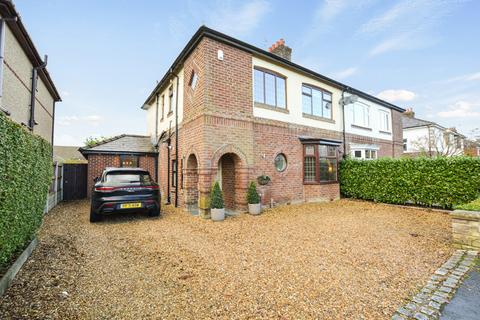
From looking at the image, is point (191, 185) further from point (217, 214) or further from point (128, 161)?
point (128, 161)

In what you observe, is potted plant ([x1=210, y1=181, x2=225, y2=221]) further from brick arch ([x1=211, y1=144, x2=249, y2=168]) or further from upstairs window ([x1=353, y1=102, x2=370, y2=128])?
upstairs window ([x1=353, y1=102, x2=370, y2=128])

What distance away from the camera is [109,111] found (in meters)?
17.3

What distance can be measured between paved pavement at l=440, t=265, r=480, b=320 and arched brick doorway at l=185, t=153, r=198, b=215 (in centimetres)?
738

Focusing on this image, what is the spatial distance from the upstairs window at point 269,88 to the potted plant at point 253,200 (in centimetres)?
372

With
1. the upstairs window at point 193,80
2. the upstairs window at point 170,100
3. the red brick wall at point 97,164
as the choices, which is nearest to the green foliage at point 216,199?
the upstairs window at point 193,80

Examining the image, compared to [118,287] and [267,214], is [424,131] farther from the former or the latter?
[118,287]

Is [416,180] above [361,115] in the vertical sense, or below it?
below

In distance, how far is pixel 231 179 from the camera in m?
9.02

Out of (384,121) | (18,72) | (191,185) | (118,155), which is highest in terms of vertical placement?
(384,121)

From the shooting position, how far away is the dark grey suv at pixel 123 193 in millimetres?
6566

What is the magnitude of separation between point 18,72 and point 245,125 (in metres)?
8.01

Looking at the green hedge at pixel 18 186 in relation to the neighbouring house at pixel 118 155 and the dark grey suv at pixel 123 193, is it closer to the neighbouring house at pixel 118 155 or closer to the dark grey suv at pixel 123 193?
the dark grey suv at pixel 123 193

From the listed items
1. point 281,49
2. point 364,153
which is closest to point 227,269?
point 281,49

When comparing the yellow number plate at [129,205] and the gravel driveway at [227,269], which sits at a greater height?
the yellow number plate at [129,205]
